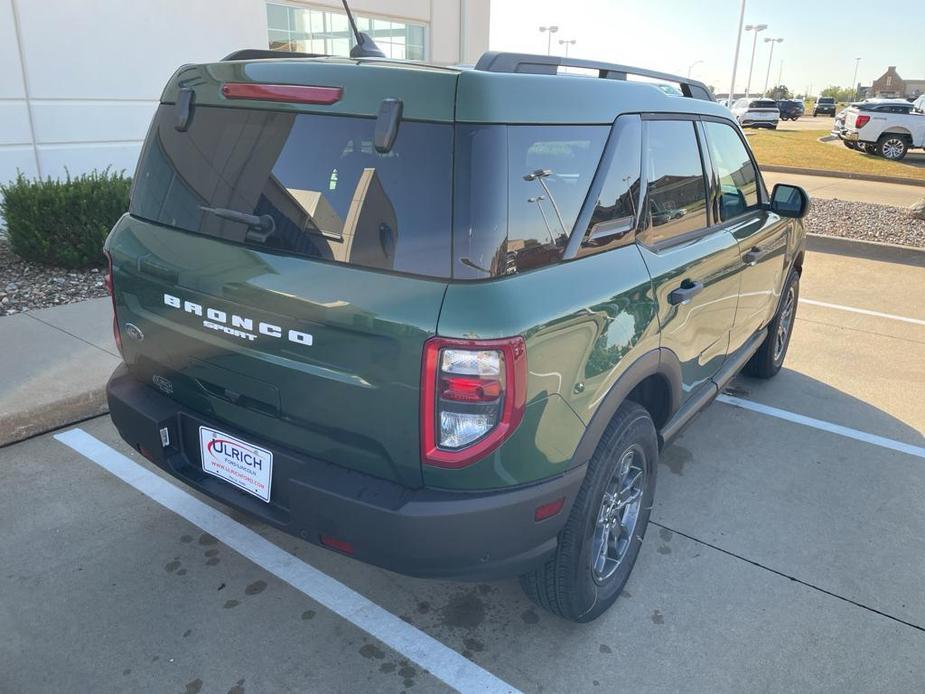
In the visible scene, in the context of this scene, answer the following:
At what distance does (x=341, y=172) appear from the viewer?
211cm

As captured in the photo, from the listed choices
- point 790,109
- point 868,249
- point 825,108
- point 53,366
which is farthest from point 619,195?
point 825,108

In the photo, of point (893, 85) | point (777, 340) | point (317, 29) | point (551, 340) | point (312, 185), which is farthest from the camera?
point (893, 85)

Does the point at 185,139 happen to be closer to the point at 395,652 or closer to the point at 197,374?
the point at 197,374

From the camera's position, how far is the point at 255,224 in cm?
226

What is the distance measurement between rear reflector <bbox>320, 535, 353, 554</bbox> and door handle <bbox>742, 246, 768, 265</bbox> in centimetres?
249

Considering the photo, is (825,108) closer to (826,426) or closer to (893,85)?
(893,85)

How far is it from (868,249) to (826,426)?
5.80 m

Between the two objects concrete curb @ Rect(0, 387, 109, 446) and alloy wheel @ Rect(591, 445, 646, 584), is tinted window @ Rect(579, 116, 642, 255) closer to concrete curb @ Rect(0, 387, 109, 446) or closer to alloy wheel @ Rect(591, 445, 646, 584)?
alloy wheel @ Rect(591, 445, 646, 584)

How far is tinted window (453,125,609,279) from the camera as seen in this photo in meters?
1.92

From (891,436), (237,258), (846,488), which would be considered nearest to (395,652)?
(237,258)

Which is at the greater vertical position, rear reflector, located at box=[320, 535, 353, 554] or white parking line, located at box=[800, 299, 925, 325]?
rear reflector, located at box=[320, 535, 353, 554]

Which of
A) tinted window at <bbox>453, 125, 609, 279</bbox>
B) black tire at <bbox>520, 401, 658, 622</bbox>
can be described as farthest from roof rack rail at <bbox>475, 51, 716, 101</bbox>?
black tire at <bbox>520, 401, 658, 622</bbox>

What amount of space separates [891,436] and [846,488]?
0.86 metres

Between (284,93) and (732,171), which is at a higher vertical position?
(284,93)
